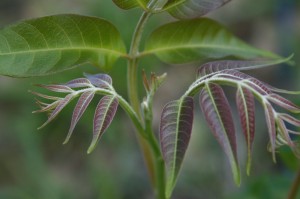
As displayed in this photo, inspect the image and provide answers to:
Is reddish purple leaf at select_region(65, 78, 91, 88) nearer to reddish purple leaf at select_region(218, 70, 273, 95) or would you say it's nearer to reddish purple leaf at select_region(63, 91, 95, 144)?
reddish purple leaf at select_region(63, 91, 95, 144)

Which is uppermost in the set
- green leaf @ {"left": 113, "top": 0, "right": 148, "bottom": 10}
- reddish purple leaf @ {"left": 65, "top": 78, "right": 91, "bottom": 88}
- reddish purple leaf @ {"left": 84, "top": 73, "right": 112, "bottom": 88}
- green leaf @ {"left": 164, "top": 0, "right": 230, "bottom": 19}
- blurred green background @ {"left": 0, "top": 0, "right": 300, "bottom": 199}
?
green leaf @ {"left": 113, "top": 0, "right": 148, "bottom": 10}

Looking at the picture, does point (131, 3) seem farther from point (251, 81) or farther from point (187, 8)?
point (251, 81)

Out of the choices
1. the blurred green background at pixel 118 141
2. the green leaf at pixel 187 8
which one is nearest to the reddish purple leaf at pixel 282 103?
the green leaf at pixel 187 8

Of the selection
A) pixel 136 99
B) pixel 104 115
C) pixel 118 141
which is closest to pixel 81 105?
pixel 104 115

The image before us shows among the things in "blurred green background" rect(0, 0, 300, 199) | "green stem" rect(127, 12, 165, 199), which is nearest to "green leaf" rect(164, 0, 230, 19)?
"green stem" rect(127, 12, 165, 199)

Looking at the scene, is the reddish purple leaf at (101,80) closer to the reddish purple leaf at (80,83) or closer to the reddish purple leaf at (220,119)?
the reddish purple leaf at (80,83)

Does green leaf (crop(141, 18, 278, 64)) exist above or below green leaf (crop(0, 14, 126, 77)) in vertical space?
below
